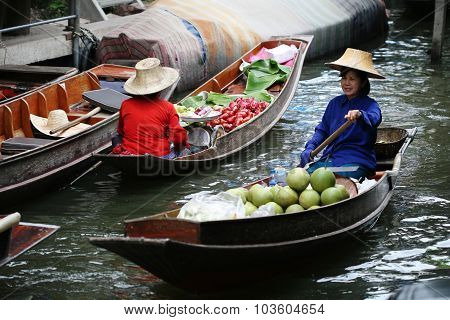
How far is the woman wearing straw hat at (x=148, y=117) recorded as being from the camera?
29.8 feet

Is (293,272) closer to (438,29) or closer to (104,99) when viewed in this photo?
(104,99)

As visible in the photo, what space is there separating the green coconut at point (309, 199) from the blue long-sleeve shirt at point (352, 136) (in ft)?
3.71

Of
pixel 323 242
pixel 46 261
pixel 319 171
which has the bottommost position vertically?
pixel 46 261

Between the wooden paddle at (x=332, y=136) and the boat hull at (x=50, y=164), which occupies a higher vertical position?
the wooden paddle at (x=332, y=136)

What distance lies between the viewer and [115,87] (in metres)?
11.3

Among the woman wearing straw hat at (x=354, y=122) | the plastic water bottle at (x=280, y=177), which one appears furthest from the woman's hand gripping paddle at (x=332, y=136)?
the plastic water bottle at (x=280, y=177)

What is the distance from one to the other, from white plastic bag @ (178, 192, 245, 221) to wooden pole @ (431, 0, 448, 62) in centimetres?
970

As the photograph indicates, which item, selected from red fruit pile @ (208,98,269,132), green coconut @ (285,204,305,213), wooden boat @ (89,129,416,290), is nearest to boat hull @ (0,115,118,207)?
red fruit pile @ (208,98,269,132)

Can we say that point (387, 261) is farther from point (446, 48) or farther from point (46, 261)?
point (446, 48)

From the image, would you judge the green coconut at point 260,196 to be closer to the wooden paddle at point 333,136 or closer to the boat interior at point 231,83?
the wooden paddle at point 333,136

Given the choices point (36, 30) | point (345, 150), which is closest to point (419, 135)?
point (345, 150)

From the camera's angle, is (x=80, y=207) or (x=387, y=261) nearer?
(x=387, y=261)

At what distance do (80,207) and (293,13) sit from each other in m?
9.07

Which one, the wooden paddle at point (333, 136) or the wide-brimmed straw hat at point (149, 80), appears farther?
the wide-brimmed straw hat at point (149, 80)
